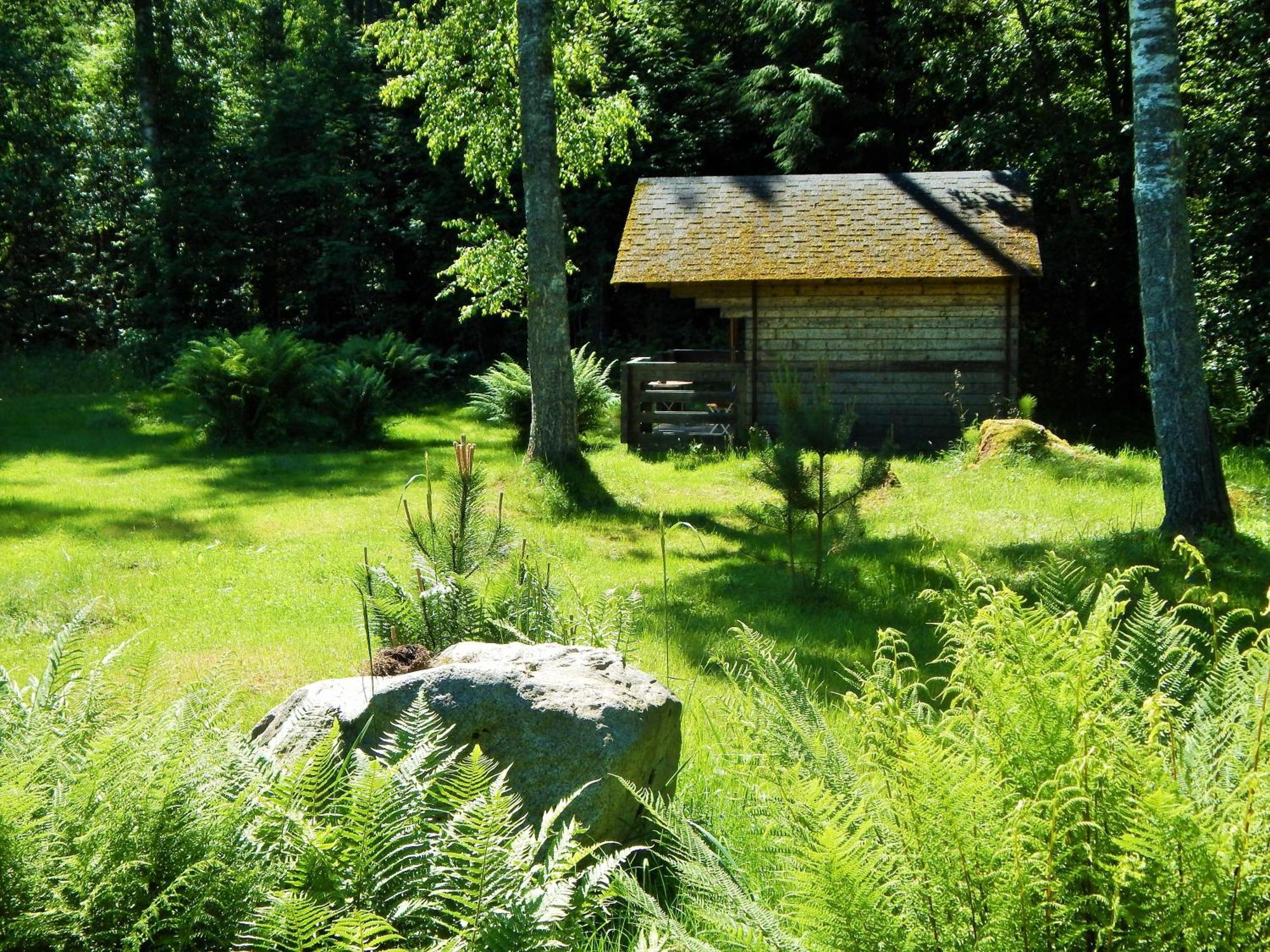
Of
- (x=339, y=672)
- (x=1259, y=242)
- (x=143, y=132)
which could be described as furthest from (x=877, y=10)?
(x=339, y=672)

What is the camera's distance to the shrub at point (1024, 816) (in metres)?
1.30

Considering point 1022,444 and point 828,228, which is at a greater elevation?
point 828,228

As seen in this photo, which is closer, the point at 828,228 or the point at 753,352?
the point at 753,352

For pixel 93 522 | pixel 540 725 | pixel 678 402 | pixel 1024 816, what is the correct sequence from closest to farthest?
pixel 1024 816 → pixel 540 725 → pixel 93 522 → pixel 678 402

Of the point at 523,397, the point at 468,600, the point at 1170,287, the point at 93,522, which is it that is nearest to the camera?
the point at 468,600

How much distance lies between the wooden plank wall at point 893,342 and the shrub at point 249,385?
5530 mm

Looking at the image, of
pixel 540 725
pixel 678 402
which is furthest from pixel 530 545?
pixel 678 402

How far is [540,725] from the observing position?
10.7ft

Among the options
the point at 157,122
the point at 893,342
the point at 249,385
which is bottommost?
the point at 249,385

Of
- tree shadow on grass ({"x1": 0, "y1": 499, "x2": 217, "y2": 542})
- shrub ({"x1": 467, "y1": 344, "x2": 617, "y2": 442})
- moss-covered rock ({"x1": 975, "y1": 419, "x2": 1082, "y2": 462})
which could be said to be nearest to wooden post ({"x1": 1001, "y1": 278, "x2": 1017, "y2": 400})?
moss-covered rock ({"x1": 975, "y1": 419, "x2": 1082, "y2": 462})

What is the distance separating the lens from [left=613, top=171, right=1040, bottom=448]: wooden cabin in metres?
15.5

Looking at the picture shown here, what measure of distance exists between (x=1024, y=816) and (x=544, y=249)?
Result: 1064cm

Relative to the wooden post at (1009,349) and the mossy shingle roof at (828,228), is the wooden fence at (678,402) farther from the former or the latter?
the wooden post at (1009,349)

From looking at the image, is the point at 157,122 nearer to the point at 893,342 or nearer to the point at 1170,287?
the point at 893,342
